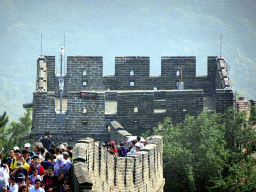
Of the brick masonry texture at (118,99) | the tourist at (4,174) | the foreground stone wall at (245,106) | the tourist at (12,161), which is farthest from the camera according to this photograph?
the foreground stone wall at (245,106)

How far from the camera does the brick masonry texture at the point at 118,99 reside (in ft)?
111

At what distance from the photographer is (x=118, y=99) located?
34.5 m

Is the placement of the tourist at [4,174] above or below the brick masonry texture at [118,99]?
below

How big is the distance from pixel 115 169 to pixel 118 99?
16.7 metres

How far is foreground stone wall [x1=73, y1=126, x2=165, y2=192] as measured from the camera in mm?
14547

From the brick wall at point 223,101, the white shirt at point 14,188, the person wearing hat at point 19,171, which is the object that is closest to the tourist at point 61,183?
the person wearing hat at point 19,171

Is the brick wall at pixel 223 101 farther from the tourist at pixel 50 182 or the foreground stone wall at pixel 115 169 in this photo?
the tourist at pixel 50 182

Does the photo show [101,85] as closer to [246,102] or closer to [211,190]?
[246,102]

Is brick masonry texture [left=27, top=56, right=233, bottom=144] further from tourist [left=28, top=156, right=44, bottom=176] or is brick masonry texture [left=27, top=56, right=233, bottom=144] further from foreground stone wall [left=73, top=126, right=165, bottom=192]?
tourist [left=28, top=156, right=44, bottom=176]

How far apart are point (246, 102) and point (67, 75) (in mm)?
10420

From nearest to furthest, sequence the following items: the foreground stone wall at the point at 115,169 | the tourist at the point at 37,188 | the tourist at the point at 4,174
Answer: the tourist at the point at 37,188 → the tourist at the point at 4,174 → the foreground stone wall at the point at 115,169

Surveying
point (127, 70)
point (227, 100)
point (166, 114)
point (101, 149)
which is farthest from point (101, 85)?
point (101, 149)

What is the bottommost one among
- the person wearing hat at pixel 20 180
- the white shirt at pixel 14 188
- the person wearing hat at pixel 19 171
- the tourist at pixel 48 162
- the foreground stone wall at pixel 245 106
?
the white shirt at pixel 14 188

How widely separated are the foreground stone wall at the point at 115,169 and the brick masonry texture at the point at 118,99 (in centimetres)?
1126
